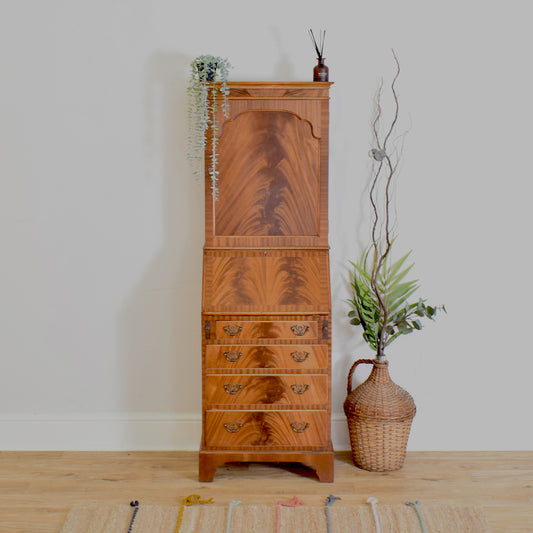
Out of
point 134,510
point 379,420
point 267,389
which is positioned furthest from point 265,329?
point 134,510

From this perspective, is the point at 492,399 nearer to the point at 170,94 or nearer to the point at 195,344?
the point at 195,344

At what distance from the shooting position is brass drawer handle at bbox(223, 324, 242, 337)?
2.71 m

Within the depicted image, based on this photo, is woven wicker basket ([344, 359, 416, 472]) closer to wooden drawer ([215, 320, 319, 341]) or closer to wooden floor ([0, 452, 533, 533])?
wooden floor ([0, 452, 533, 533])

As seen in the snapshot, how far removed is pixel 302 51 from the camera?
2930 millimetres

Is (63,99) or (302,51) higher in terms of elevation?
(302,51)

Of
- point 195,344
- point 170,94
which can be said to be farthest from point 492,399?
point 170,94

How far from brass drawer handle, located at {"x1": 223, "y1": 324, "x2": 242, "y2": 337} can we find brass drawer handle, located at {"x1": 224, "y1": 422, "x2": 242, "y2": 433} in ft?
1.32

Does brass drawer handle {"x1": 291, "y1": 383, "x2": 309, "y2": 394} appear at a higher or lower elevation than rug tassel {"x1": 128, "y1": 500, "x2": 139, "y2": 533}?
higher

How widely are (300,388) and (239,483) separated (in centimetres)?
52

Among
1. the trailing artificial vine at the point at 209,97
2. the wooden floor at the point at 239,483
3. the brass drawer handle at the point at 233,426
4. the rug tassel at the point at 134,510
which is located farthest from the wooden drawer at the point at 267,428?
the trailing artificial vine at the point at 209,97

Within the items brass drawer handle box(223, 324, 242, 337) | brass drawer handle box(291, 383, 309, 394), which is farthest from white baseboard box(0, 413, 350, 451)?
brass drawer handle box(223, 324, 242, 337)

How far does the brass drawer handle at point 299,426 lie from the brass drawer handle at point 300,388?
5.6 inches

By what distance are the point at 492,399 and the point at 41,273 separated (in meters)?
2.35

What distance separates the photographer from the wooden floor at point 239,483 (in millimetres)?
2602
